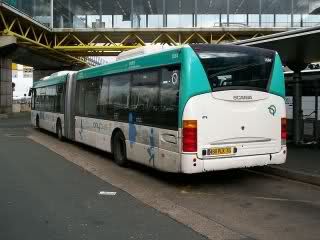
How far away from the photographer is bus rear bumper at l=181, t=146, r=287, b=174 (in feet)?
30.5

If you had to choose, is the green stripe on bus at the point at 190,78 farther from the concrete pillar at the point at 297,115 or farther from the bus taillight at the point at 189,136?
the concrete pillar at the point at 297,115

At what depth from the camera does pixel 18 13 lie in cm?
3578

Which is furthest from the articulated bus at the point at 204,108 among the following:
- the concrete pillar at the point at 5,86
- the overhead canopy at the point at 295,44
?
the concrete pillar at the point at 5,86

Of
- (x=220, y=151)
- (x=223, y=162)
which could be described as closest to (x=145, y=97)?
(x=220, y=151)

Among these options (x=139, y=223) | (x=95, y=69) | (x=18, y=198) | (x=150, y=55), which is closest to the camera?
(x=139, y=223)

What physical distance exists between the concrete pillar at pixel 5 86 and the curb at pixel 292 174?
32839 mm

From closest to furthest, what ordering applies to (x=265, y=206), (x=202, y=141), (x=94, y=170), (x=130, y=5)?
(x=265, y=206) < (x=202, y=141) < (x=94, y=170) < (x=130, y=5)

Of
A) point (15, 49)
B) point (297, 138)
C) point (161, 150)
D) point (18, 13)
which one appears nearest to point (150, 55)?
point (161, 150)

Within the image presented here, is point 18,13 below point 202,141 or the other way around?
the other way around

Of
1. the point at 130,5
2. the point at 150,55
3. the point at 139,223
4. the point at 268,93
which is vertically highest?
the point at 130,5

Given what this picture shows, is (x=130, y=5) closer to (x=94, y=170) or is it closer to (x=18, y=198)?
(x=94, y=170)

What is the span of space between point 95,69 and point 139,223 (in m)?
8.76

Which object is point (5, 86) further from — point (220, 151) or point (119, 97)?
point (220, 151)

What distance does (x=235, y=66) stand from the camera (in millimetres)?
9945
